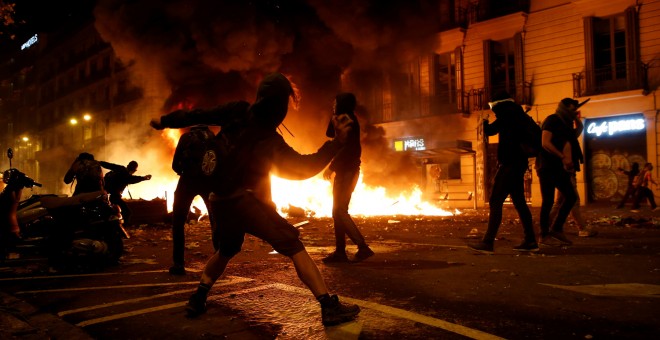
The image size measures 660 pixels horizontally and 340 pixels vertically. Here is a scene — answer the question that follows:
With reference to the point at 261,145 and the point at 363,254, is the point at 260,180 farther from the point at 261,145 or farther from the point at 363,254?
the point at 363,254

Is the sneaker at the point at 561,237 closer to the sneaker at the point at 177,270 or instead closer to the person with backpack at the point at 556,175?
the person with backpack at the point at 556,175

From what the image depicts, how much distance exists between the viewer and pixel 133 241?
29.3ft

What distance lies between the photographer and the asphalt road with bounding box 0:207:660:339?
297 centimetres

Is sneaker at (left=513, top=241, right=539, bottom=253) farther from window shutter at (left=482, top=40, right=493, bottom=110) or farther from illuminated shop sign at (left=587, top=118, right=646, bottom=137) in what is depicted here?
window shutter at (left=482, top=40, right=493, bottom=110)

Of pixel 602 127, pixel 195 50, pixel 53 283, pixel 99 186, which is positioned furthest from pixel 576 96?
pixel 53 283

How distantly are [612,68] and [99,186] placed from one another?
17.6 metres

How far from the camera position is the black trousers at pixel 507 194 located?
564 cm

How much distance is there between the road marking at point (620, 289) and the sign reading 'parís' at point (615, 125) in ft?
52.1

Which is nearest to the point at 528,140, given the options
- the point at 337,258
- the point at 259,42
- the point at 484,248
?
the point at 484,248

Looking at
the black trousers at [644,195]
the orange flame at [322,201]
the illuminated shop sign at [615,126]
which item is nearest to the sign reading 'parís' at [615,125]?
the illuminated shop sign at [615,126]

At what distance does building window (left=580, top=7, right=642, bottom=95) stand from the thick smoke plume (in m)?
6.67

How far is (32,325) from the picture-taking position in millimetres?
3385

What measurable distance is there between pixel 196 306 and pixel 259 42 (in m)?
14.1

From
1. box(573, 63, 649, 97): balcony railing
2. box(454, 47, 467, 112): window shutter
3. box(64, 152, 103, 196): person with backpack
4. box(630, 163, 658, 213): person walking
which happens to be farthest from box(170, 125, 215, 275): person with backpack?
box(454, 47, 467, 112): window shutter
